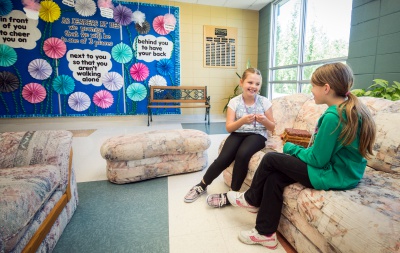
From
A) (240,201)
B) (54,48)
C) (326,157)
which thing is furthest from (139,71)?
(326,157)

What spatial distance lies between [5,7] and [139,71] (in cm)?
283

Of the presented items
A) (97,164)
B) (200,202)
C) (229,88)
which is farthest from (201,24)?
(200,202)

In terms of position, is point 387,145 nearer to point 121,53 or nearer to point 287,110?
point 287,110

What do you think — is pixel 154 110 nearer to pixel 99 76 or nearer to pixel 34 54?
pixel 99 76

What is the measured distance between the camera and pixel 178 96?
5465 mm

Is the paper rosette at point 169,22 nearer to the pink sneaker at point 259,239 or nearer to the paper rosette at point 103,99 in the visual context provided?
the paper rosette at point 103,99

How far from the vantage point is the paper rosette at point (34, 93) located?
15.1 ft

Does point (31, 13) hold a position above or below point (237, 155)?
above

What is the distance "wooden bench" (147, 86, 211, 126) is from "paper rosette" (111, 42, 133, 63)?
888 millimetres

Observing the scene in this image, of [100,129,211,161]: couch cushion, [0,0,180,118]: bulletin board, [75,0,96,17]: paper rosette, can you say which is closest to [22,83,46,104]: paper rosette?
[0,0,180,118]: bulletin board

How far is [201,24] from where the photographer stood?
17.9 feet

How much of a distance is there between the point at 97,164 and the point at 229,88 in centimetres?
418

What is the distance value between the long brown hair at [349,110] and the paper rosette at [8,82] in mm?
5744

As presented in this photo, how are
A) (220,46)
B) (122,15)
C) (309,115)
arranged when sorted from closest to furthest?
(309,115) < (122,15) < (220,46)
